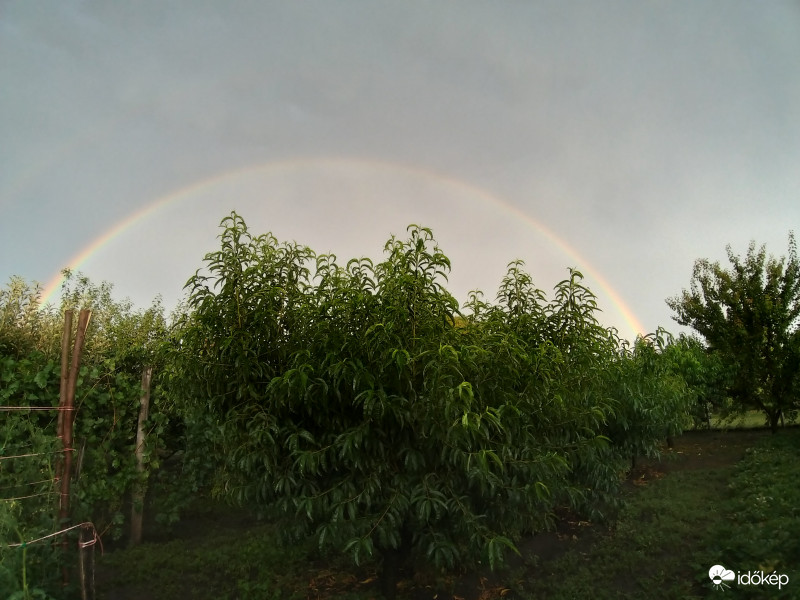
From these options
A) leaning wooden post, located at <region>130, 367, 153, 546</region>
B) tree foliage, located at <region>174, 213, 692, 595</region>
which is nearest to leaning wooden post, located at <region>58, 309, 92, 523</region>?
tree foliage, located at <region>174, 213, 692, 595</region>

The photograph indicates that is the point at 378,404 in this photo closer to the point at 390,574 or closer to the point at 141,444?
the point at 390,574

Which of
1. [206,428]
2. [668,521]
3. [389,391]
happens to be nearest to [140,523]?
[206,428]

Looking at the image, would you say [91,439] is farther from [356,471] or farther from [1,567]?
[356,471]

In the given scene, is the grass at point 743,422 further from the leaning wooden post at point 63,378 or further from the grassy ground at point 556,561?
the leaning wooden post at point 63,378

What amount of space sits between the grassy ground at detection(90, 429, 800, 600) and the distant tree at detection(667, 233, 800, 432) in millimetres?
9208

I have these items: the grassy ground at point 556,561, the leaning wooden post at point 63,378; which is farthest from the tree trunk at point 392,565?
the leaning wooden post at point 63,378

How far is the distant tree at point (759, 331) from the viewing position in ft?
51.7

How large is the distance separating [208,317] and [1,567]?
2327mm

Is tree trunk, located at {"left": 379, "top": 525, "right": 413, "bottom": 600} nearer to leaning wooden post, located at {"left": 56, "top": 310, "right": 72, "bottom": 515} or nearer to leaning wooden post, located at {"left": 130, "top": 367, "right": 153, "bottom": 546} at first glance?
leaning wooden post, located at {"left": 56, "top": 310, "right": 72, "bottom": 515}

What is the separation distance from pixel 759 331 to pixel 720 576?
46.3 feet

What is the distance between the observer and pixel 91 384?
633 cm

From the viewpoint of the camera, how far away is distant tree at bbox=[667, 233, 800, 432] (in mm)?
15766

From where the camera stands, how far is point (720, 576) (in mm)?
4996

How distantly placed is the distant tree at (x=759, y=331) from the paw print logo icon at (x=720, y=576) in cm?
1329
